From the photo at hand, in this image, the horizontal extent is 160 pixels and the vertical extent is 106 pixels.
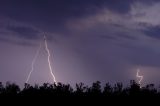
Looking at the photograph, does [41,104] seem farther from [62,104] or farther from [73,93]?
[73,93]

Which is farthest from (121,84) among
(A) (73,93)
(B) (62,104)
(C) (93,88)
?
(B) (62,104)

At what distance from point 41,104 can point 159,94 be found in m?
9.36

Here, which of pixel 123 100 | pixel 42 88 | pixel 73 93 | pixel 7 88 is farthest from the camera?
pixel 7 88

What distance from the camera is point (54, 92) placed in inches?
1690

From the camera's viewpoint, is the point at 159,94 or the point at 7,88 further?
the point at 7,88

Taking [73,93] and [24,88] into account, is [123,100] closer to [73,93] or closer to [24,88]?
[73,93]

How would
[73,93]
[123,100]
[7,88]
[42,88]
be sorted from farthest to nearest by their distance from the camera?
[7,88], [42,88], [73,93], [123,100]

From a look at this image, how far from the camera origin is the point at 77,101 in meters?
38.7

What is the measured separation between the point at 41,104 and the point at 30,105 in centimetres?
85

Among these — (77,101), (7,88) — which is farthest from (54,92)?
(7,88)

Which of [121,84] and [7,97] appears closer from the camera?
[7,97]

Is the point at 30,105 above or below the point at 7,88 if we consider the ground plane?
below

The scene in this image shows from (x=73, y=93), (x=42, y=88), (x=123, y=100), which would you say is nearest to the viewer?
(x=123, y=100)

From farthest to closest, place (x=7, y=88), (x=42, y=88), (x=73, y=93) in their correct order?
(x=7, y=88)
(x=42, y=88)
(x=73, y=93)
